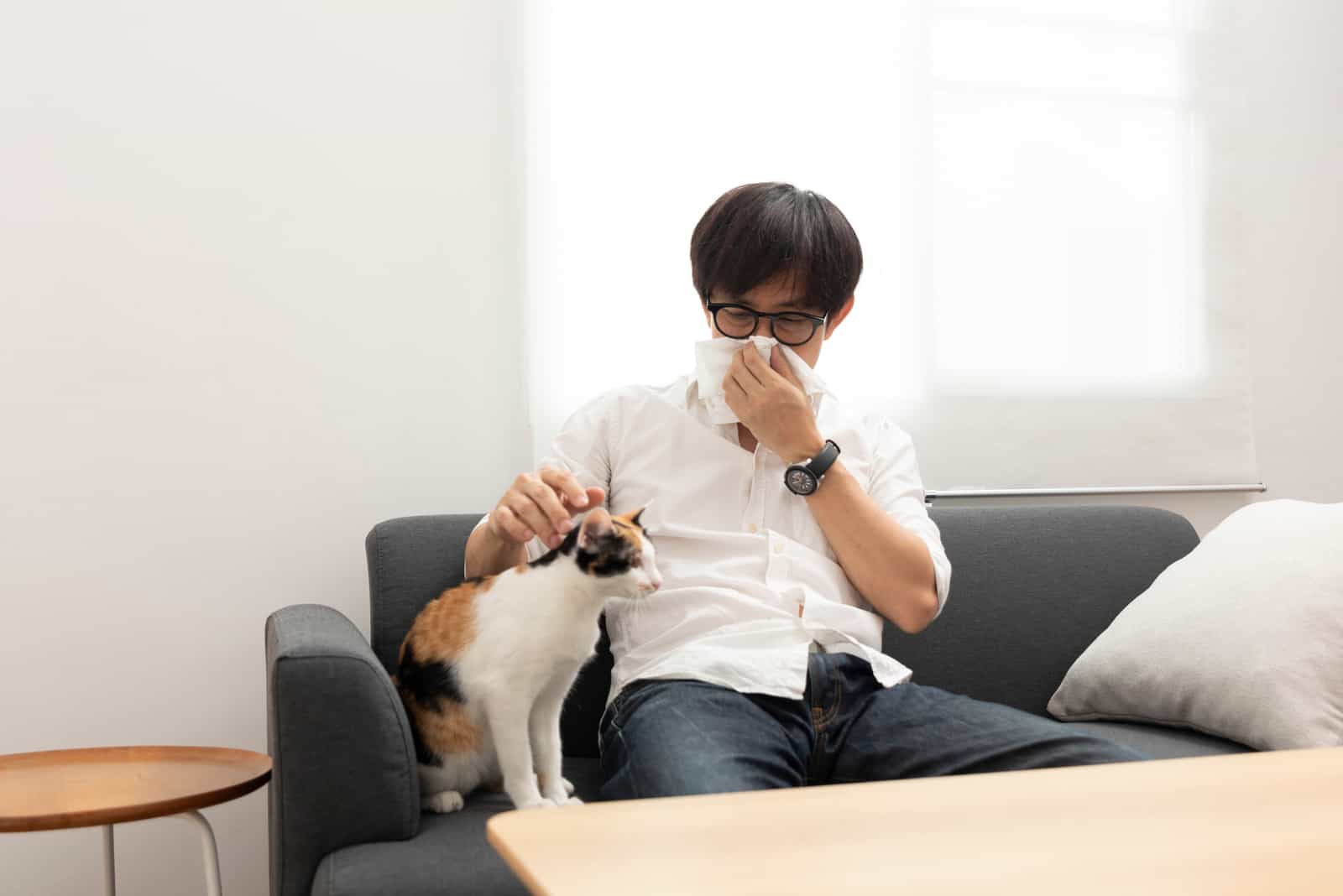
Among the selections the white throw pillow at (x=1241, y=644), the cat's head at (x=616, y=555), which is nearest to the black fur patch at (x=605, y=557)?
the cat's head at (x=616, y=555)

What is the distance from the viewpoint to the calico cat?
4.07 ft

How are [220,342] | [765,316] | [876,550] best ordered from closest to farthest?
1. [876,550]
2. [765,316]
3. [220,342]

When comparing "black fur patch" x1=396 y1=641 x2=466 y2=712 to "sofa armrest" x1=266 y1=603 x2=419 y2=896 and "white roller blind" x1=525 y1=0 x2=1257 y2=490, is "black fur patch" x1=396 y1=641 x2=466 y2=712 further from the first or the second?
"white roller blind" x1=525 y1=0 x2=1257 y2=490

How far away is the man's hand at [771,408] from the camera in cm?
137

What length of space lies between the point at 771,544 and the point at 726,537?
6 centimetres

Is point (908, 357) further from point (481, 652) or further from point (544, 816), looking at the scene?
point (544, 816)

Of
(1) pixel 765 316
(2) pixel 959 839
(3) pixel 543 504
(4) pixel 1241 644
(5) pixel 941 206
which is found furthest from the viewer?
(5) pixel 941 206

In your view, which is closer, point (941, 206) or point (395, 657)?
point (395, 657)

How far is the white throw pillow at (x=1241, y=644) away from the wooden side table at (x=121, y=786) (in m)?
1.25

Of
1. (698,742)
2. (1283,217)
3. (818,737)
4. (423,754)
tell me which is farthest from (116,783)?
(1283,217)

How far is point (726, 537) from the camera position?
140 cm

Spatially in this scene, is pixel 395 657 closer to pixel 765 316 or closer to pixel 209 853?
pixel 209 853

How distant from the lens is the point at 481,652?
1.27 metres

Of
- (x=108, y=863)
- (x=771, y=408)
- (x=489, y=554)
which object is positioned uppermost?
(x=771, y=408)
